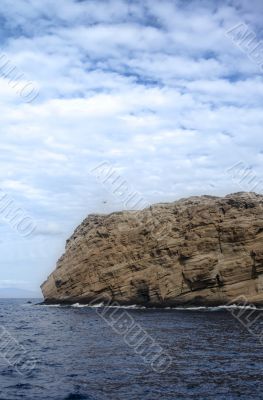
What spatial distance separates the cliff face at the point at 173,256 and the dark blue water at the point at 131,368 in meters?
30.3

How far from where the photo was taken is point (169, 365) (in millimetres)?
27422

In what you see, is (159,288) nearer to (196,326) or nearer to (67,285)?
(67,285)

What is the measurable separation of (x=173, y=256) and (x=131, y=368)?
5489 cm

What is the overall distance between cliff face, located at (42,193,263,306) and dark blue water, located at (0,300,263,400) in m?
30.3

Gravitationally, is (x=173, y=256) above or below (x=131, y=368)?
above

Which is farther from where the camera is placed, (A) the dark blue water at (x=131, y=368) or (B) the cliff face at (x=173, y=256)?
(B) the cliff face at (x=173, y=256)

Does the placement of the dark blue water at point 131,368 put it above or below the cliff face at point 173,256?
below

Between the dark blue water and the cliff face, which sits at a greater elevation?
the cliff face

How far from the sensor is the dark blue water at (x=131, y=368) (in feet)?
70.2

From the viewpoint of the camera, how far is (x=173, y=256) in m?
81.0

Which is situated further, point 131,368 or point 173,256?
point 173,256

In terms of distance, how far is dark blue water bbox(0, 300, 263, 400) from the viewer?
70.2 ft

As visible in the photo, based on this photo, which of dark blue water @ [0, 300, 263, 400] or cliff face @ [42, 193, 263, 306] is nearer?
dark blue water @ [0, 300, 263, 400]

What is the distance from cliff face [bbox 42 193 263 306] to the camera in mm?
74438
